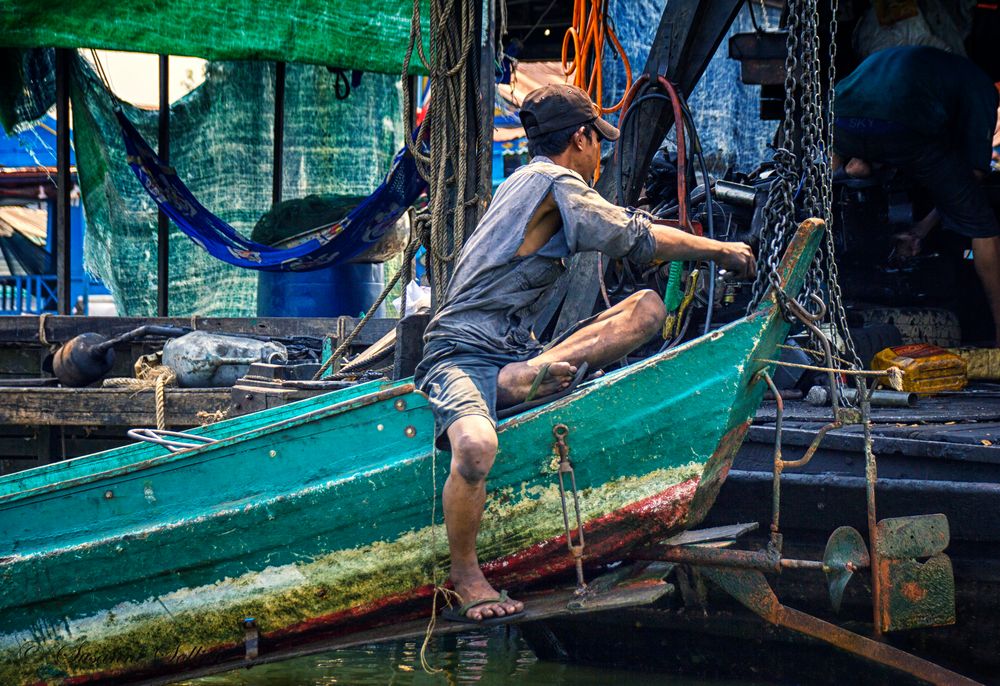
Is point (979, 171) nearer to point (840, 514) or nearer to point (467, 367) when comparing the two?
point (840, 514)

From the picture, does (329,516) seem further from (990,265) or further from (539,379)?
(990,265)

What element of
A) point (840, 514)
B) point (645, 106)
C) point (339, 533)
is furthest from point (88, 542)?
point (645, 106)

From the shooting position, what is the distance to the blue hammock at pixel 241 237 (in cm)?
740

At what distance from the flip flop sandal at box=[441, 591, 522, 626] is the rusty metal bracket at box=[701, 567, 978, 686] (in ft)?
2.31

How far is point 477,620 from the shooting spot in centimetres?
306

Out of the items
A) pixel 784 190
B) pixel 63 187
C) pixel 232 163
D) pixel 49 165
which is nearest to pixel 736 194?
pixel 784 190

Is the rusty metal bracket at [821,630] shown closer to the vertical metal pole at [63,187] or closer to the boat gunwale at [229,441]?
the boat gunwale at [229,441]

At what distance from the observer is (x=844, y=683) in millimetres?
3943

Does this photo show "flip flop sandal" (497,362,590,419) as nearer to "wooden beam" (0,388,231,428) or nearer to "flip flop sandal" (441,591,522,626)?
"flip flop sandal" (441,591,522,626)

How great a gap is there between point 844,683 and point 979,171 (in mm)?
3075

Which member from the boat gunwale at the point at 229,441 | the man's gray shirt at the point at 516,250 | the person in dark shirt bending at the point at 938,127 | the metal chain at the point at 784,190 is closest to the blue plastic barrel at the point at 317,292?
the person in dark shirt bending at the point at 938,127

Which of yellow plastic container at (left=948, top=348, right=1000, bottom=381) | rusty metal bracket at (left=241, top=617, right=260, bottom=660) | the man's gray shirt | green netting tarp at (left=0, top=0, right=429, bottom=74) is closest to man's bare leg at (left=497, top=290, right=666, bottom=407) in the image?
the man's gray shirt

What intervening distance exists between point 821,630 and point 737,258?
3.91 ft

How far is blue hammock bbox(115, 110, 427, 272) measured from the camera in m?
7.40
